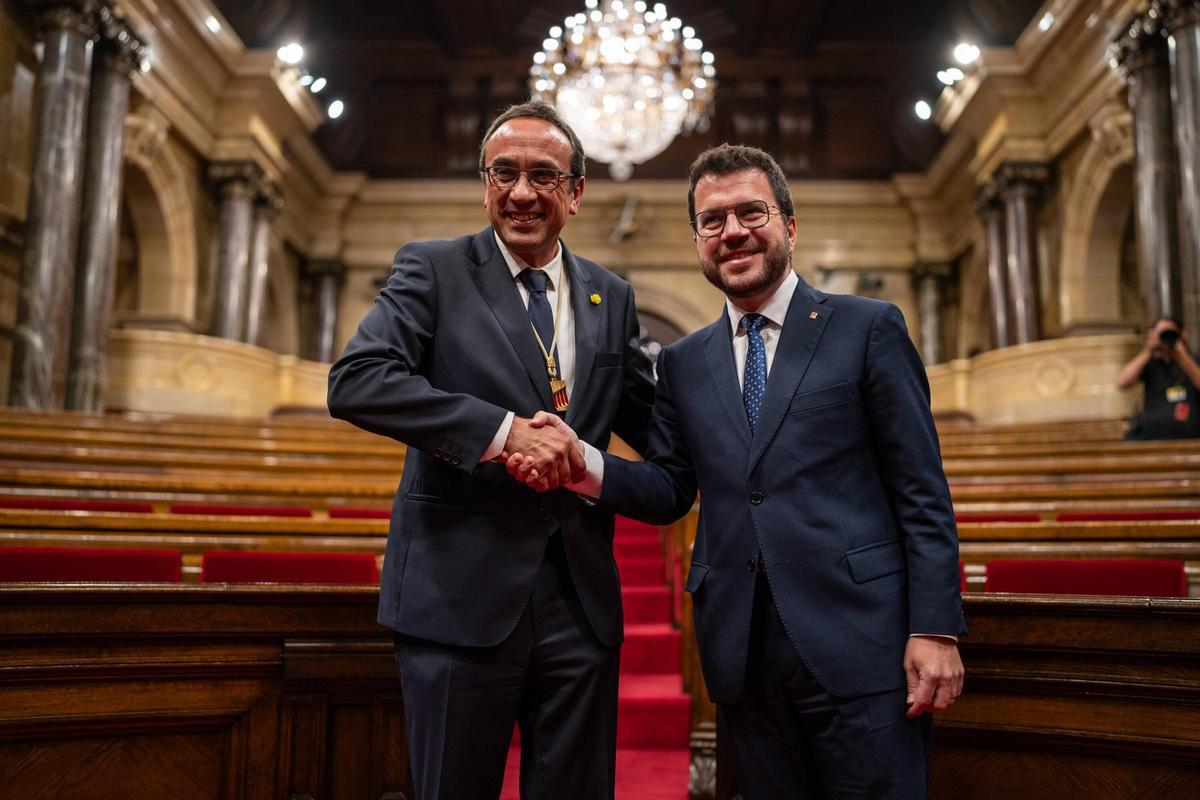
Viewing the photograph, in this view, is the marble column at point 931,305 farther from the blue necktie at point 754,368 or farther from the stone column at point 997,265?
the blue necktie at point 754,368

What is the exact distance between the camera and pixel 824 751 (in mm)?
1490

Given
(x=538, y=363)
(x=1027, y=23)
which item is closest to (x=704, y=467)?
(x=538, y=363)

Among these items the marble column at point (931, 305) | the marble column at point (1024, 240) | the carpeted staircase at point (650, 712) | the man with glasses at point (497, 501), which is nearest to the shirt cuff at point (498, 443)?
the man with glasses at point (497, 501)

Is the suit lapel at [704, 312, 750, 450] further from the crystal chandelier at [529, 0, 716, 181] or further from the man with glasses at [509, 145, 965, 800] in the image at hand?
the crystal chandelier at [529, 0, 716, 181]

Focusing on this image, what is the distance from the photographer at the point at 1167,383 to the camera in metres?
5.71

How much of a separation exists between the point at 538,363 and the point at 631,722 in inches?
80.5

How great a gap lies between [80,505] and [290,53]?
9790 mm

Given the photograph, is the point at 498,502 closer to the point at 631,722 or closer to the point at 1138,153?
the point at 631,722

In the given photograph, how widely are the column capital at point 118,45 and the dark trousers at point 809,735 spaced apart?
33.0 feet

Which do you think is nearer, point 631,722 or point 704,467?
point 704,467

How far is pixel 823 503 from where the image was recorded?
1.56m

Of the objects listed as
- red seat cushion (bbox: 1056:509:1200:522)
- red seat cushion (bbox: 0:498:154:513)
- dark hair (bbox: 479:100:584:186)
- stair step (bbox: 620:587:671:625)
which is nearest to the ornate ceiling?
red seat cushion (bbox: 0:498:154:513)

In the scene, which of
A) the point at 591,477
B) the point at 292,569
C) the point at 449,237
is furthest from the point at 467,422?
the point at 449,237

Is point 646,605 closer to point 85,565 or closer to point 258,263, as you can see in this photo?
point 85,565
